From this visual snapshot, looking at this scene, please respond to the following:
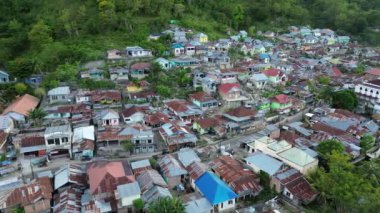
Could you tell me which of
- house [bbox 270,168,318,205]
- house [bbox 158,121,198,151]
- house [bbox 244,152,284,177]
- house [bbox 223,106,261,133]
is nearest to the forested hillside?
house [bbox 223,106,261,133]

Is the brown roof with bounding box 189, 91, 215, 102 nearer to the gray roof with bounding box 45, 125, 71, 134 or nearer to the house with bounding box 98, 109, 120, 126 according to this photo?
the house with bounding box 98, 109, 120, 126

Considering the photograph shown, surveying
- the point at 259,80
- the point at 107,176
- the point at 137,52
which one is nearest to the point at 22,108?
the point at 107,176

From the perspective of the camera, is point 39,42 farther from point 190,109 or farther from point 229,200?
point 229,200

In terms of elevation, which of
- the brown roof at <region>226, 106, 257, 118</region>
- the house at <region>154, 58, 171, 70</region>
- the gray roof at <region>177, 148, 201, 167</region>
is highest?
the house at <region>154, 58, 171, 70</region>

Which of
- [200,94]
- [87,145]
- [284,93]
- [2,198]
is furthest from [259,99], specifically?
[2,198]

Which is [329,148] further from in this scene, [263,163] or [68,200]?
[68,200]

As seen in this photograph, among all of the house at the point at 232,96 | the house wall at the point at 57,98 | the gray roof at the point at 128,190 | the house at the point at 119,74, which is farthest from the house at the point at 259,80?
the gray roof at the point at 128,190
